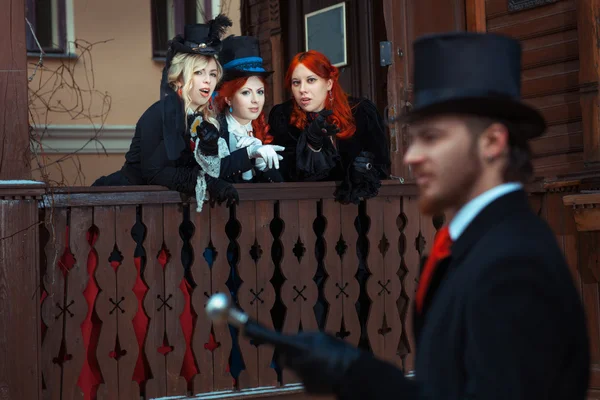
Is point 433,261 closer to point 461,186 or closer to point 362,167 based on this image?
point 461,186

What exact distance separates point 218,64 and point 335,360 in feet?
12.8

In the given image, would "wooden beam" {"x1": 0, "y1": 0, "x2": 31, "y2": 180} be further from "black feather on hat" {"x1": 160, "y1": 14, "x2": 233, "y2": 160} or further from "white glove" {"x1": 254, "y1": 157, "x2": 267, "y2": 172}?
"white glove" {"x1": 254, "y1": 157, "x2": 267, "y2": 172}

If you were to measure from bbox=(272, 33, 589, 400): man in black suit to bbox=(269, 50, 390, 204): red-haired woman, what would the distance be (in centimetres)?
363

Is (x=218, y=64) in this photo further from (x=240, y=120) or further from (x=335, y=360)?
(x=335, y=360)

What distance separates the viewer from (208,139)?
16.9 ft

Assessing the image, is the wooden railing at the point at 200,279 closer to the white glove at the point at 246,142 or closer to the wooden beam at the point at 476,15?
the white glove at the point at 246,142

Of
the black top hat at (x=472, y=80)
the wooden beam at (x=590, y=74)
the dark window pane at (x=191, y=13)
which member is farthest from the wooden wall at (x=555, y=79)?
the dark window pane at (x=191, y=13)

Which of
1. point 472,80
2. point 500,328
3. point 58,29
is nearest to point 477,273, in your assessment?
point 500,328

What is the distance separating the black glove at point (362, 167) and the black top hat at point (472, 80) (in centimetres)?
365

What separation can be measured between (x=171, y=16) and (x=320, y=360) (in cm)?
978

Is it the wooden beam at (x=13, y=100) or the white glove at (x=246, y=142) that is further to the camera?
the white glove at (x=246, y=142)

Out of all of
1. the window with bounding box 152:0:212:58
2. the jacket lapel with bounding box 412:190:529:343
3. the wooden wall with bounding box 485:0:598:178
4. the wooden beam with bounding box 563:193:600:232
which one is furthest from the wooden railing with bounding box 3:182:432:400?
the window with bounding box 152:0:212:58

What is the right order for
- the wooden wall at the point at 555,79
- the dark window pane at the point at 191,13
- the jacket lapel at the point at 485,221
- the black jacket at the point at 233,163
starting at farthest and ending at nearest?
the dark window pane at the point at 191,13
the wooden wall at the point at 555,79
the black jacket at the point at 233,163
the jacket lapel at the point at 485,221

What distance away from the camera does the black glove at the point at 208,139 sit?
16.9 feet
